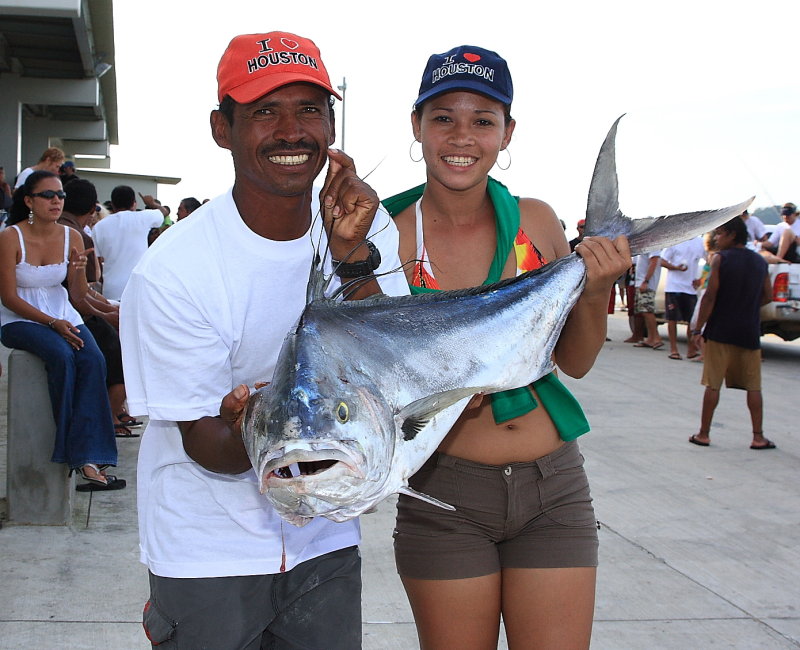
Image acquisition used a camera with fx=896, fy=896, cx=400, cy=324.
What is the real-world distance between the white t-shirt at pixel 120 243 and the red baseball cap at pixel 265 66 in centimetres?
601

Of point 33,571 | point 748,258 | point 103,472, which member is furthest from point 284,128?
point 748,258

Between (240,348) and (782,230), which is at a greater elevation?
(782,230)

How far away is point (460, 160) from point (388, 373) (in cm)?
107

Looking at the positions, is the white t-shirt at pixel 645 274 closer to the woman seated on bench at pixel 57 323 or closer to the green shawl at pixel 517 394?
the woman seated on bench at pixel 57 323

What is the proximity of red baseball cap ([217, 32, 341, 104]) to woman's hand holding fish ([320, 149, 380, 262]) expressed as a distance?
0.21 metres

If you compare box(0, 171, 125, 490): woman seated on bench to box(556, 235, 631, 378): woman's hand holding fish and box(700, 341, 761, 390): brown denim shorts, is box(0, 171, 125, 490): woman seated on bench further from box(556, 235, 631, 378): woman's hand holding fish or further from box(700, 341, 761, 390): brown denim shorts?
box(700, 341, 761, 390): brown denim shorts

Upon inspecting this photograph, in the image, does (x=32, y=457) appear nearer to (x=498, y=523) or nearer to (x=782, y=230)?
(x=498, y=523)

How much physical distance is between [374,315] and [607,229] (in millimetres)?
851

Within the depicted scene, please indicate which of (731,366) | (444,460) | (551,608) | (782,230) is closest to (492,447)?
(444,460)

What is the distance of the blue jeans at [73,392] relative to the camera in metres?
4.93

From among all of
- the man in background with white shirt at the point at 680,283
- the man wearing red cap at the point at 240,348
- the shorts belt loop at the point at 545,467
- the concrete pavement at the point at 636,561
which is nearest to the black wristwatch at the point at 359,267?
the man wearing red cap at the point at 240,348

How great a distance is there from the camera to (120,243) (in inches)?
324

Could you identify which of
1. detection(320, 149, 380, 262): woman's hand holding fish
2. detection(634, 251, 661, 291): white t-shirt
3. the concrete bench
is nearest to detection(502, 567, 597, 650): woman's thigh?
detection(320, 149, 380, 262): woman's hand holding fish

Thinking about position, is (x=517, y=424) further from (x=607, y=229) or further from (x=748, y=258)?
(x=748, y=258)
